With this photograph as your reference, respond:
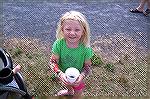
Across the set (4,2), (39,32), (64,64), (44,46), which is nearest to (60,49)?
(64,64)

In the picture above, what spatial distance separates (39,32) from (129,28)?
134cm

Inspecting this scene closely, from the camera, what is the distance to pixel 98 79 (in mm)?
4117

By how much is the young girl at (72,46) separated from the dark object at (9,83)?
349mm

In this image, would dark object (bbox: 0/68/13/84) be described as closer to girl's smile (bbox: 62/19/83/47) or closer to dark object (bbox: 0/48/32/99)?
dark object (bbox: 0/48/32/99)

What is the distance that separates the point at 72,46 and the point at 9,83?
64 centimetres

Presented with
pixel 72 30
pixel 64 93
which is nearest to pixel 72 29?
pixel 72 30

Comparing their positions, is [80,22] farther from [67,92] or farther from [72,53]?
[67,92]

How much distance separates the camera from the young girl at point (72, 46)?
3.04 m

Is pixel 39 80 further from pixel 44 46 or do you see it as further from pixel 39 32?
pixel 39 32

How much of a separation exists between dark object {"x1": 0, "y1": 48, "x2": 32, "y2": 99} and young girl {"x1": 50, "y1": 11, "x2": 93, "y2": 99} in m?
0.35

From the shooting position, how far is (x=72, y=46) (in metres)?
3.16

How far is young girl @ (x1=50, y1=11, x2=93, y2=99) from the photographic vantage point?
3.04 m

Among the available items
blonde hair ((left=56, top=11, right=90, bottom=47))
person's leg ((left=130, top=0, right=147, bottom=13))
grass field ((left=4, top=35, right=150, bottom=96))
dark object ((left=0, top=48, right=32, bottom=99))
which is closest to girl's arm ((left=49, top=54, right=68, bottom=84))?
blonde hair ((left=56, top=11, right=90, bottom=47))

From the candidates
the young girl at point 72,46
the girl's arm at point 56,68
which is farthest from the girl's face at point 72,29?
the girl's arm at point 56,68
